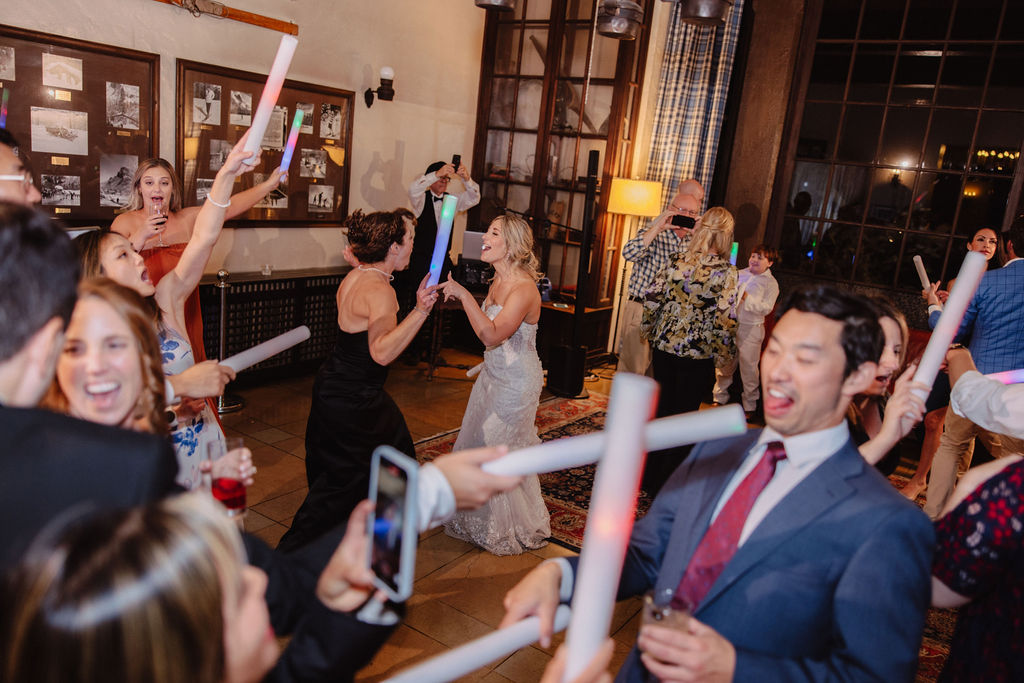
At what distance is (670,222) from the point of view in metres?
4.91

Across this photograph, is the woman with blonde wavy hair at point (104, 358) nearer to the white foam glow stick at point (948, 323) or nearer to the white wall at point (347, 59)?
the white foam glow stick at point (948, 323)

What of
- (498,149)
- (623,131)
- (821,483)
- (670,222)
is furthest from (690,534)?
(498,149)

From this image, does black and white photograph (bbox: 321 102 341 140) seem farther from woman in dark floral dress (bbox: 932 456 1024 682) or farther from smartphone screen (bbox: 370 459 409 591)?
woman in dark floral dress (bbox: 932 456 1024 682)

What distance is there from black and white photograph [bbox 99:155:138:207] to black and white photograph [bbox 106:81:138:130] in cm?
20

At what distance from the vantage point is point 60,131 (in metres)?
4.09

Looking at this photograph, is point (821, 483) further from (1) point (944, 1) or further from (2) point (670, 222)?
(1) point (944, 1)

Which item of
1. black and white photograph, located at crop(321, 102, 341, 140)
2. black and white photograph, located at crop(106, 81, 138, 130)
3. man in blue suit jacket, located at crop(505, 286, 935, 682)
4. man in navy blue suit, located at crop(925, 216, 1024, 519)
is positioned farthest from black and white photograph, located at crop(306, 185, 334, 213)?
man in blue suit jacket, located at crop(505, 286, 935, 682)

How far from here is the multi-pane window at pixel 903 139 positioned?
5633 millimetres

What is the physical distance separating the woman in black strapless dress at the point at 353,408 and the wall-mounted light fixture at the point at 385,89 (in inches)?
130

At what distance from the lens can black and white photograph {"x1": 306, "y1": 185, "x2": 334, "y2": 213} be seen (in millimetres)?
5613

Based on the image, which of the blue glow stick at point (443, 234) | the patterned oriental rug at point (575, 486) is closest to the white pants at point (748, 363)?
the patterned oriental rug at point (575, 486)

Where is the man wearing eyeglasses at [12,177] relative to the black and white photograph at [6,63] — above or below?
below

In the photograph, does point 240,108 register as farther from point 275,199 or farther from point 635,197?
point 635,197

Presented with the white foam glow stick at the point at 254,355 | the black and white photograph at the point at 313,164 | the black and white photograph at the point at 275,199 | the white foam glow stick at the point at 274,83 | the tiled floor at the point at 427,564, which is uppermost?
the white foam glow stick at the point at 274,83
